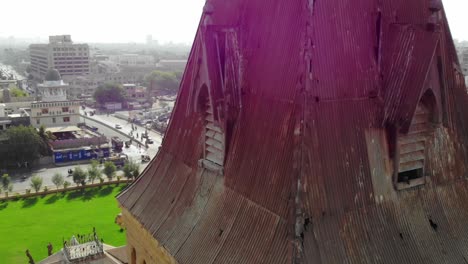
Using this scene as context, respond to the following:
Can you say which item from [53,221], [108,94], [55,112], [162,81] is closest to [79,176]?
[53,221]

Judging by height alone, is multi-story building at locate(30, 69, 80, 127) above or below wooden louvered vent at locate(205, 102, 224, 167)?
below

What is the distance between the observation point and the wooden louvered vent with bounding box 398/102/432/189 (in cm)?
1270

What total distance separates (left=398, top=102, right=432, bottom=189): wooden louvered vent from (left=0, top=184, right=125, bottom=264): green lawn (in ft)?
123

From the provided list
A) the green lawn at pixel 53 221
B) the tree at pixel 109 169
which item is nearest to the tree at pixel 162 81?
the tree at pixel 109 169

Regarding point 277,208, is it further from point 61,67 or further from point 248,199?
point 61,67

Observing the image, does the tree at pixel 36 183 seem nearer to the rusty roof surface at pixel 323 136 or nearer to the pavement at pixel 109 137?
the pavement at pixel 109 137

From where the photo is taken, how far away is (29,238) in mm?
47344

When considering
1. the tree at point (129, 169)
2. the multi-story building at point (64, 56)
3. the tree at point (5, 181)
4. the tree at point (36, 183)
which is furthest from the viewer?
the multi-story building at point (64, 56)

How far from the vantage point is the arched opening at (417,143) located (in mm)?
12648

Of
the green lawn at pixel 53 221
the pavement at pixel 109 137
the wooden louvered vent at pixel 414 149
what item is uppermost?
→ the wooden louvered vent at pixel 414 149

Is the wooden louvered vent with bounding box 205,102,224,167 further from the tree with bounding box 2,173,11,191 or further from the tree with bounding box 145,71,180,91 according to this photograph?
the tree with bounding box 145,71,180,91

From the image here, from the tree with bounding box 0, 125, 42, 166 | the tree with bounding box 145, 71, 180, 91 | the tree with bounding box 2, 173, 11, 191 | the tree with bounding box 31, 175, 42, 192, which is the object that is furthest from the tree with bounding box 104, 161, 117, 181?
the tree with bounding box 145, 71, 180, 91

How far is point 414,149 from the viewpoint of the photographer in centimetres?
1293

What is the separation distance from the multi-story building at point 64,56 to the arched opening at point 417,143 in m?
172
